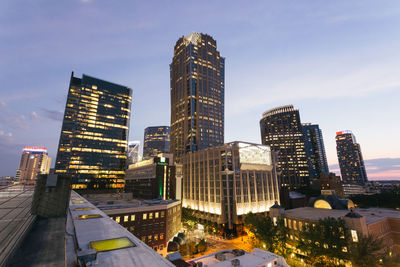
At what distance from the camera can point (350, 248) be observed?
3812 centimetres

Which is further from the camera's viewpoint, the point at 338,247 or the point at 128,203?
the point at 128,203

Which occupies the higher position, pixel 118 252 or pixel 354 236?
pixel 118 252

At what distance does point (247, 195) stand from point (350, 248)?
138 ft

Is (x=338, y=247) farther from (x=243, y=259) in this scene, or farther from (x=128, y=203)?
(x=128, y=203)

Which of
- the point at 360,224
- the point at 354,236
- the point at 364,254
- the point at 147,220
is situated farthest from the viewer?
the point at 147,220

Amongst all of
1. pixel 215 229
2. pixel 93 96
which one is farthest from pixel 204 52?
pixel 215 229

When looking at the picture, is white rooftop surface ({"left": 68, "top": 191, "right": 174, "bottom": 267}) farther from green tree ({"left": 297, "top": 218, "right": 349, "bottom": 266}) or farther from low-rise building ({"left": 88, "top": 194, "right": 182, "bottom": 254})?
green tree ({"left": 297, "top": 218, "right": 349, "bottom": 266})

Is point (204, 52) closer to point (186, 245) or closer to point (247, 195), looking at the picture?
point (247, 195)

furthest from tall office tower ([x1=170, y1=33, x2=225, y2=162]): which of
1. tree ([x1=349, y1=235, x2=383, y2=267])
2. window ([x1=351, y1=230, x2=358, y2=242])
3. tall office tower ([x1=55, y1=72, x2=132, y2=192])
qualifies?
tree ([x1=349, y1=235, x2=383, y2=267])

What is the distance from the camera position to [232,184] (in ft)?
254

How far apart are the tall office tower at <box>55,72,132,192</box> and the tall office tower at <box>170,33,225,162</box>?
5145 cm

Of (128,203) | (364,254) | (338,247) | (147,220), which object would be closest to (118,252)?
(364,254)

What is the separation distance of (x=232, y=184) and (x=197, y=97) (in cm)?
10149

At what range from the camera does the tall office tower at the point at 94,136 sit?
146875 mm
